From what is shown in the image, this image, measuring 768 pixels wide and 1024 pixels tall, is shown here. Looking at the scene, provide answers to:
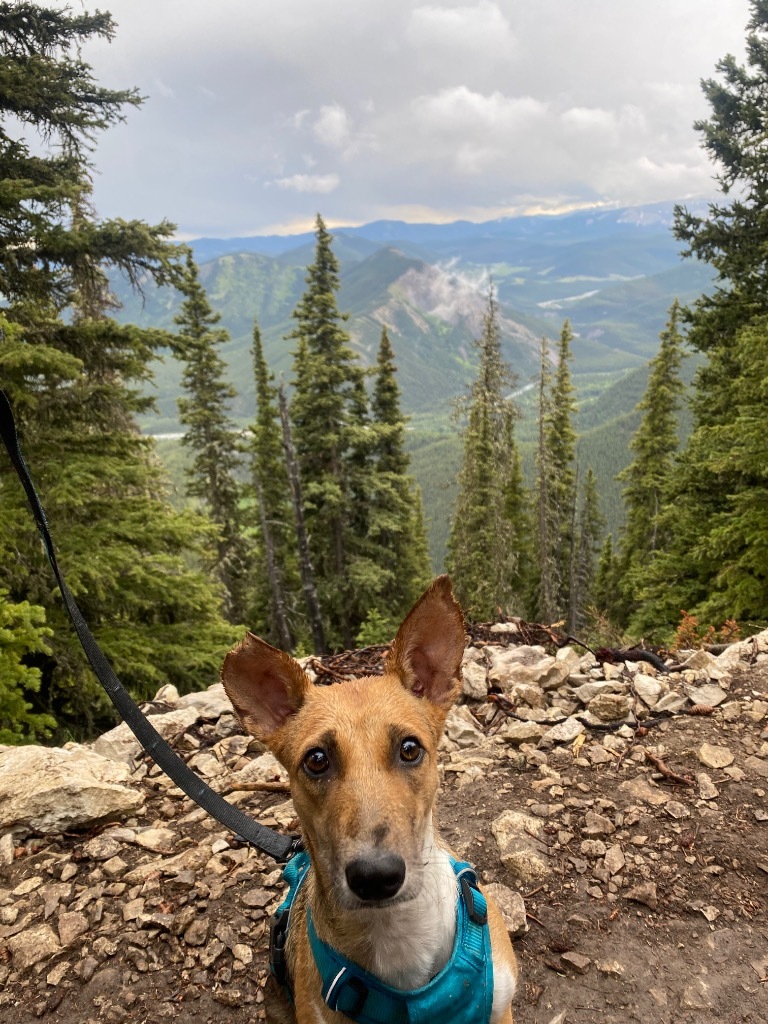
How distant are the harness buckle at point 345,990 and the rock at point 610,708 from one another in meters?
3.81

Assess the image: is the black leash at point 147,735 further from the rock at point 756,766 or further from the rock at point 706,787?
the rock at point 756,766

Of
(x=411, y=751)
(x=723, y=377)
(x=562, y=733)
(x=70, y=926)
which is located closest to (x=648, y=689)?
(x=562, y=733)

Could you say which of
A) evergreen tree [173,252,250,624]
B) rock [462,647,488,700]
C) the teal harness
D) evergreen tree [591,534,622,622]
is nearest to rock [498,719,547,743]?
rock [462,647,488,700]

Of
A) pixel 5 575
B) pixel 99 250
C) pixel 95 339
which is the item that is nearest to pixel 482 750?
pixel 5 575

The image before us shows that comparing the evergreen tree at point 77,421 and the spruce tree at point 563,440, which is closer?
the evergreen tree at point 77,421

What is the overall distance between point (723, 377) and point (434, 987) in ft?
62.7

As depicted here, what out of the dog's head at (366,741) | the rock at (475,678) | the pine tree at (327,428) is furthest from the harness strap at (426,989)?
the pine tree at (327,428)

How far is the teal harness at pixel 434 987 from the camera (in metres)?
2.19

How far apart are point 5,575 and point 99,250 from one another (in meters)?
6.30

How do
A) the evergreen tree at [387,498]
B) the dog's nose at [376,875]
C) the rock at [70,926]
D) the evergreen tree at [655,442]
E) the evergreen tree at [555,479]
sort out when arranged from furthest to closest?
the evergreen tree at [655,442] < the evergreen tree at [555,479] < the evergreen tree at [387,498] < the rock at [70,926] < the dog's nose at [376,875]

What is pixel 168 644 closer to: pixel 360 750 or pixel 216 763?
pixel 216 763

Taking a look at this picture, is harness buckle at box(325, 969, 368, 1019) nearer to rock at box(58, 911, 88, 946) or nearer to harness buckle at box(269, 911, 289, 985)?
harness buckle at box(269, 911, 289, 985)

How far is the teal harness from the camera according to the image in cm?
219

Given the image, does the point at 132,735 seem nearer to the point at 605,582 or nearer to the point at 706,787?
the point at 706,787
